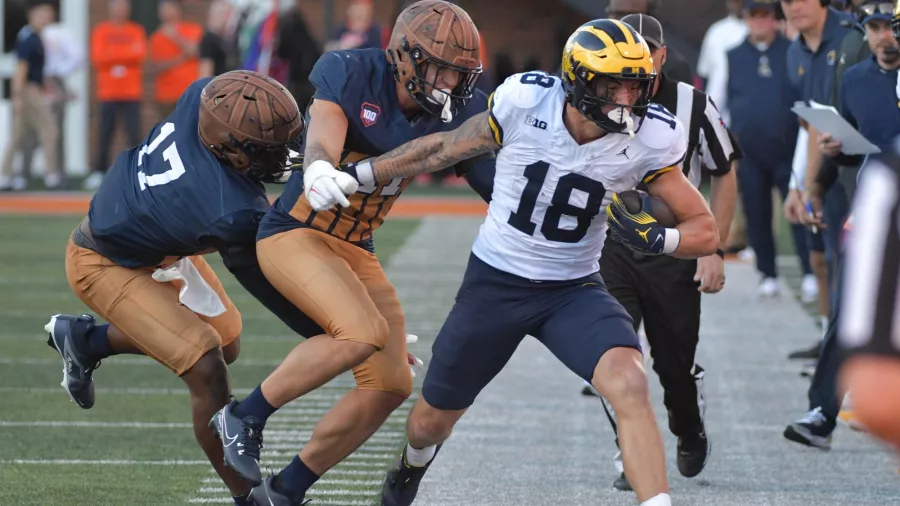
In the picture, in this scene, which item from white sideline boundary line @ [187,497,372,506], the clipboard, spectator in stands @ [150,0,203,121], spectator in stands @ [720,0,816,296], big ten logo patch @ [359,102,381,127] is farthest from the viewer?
spectator in stands @ [150,0,203,121]

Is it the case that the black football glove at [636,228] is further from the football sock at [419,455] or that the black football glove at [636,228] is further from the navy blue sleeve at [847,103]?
the navy blue sleeve at [847,103]

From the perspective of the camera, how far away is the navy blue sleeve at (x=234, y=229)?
4426mm

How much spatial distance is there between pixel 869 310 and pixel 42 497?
10.9 feet

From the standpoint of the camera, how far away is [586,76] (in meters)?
4.01

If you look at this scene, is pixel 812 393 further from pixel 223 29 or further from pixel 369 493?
pixel 223 29

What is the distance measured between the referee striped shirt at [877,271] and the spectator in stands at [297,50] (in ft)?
45.5

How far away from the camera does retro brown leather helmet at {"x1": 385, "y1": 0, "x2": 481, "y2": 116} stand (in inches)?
175

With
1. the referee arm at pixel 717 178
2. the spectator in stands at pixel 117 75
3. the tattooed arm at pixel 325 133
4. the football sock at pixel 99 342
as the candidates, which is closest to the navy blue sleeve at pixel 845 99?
the referee arm at pixel 717 178

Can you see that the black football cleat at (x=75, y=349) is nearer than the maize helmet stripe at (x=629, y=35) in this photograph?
No

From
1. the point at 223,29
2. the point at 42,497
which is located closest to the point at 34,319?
the point at 42,497

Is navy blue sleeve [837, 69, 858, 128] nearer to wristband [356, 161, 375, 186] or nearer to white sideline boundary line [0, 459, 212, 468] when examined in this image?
wristband [356, 161, 375, 186]

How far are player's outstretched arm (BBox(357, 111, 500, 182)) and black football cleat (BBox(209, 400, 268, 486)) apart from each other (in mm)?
786

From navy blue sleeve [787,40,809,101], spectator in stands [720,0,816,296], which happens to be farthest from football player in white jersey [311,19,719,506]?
spectator in stands [720,0,816,296]

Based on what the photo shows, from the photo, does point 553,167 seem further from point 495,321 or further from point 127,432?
point 127,432
